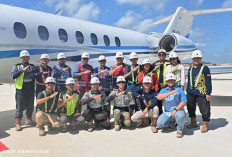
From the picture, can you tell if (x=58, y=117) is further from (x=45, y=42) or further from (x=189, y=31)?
(x=189, y=31)

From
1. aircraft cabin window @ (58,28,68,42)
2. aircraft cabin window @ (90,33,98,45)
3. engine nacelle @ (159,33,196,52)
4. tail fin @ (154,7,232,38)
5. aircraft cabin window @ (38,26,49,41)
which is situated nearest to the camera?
aircraft cabin window @ (38,26,49,41)

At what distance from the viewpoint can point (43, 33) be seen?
25.1 feet

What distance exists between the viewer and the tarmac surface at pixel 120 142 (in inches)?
164

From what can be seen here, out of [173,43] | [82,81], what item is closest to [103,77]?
[82,81]

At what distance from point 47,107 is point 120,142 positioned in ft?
6.73

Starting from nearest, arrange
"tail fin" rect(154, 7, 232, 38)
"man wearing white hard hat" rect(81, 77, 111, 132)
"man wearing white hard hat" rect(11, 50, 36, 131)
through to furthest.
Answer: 1. "man wearing white hard hat" rect(81, 77, 111, 132)
2. "man wearing white hard hat" rect(11, 50, 36, 131)
3. "tail fin" rect(154, 7, 232, 38)

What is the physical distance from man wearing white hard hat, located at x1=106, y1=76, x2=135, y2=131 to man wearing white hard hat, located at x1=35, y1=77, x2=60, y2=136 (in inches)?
51.6

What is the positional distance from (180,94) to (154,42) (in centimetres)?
863

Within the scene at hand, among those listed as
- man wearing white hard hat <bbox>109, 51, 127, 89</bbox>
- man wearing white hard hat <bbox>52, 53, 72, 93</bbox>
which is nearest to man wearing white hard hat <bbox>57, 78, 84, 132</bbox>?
man wearing white hard hat <bbox>52, 53, 72, 93</bbox>

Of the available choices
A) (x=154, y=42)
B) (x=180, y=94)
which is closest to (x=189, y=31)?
(x=154, y=42)

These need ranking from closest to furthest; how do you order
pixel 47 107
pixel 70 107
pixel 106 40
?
pixel 47 107
pixel 70 107
pixel 106 40

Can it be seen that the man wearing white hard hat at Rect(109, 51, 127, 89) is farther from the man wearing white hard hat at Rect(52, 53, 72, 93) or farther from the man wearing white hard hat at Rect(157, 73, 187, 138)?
the man wearing white hard hat at Rect(157, 73, 187, 138)

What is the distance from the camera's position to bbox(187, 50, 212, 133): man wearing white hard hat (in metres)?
5.44

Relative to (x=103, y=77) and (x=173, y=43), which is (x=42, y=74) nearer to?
(x=103, y=77)
